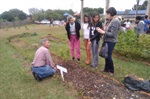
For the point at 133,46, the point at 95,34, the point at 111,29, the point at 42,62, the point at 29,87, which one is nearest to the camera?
the point at 111,29

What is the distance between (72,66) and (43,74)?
1.21m

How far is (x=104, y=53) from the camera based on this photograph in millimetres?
4586

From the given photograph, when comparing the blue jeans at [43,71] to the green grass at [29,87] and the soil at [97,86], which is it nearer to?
the green grass at [29,87]

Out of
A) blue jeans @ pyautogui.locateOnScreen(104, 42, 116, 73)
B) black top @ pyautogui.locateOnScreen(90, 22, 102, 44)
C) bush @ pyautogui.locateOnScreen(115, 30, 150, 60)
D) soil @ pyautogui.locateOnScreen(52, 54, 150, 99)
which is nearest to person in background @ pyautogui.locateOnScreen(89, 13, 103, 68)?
black top @ pyautogui.locateOnScreen(90, 22, 102, 44)

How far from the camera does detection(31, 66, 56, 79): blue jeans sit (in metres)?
4.66

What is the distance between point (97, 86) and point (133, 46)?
127 inches

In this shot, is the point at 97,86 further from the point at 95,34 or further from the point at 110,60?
the point at 95,34

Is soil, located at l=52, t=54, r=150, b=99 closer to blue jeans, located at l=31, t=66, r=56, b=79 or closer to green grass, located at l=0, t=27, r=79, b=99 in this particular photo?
green grass, located at l=0, t=27, r=79, b=99

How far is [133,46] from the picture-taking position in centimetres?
667

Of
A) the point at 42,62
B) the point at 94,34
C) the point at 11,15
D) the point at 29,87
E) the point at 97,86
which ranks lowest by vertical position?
the point at 29,87

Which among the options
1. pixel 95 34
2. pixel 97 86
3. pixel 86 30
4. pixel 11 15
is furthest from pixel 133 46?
pixel 11 15

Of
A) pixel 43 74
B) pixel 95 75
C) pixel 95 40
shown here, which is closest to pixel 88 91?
pixel 95 75

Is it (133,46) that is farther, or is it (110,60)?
(133,46)

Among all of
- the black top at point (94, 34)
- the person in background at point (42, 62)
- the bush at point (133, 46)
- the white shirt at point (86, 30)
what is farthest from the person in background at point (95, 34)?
the bush at point (133, 46)
